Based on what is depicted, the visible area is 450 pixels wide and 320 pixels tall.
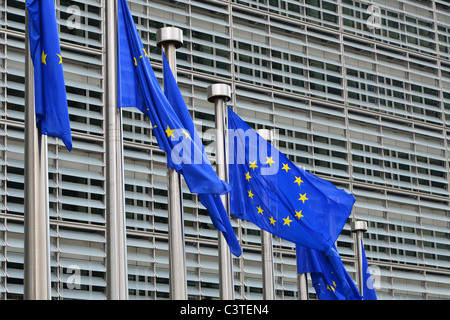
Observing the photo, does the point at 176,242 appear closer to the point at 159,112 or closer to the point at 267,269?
the point at 159,112

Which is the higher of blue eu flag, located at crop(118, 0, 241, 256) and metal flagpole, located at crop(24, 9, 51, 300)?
blue eu flag, located at crop(118, 0, 241, 256)

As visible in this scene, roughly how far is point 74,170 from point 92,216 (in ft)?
5.40

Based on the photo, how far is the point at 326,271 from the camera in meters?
25.6

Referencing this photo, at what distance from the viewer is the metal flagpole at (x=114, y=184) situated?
53.6ft

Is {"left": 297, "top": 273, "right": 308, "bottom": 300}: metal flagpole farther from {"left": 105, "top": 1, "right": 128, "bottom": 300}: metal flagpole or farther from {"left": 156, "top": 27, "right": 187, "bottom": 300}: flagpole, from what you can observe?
{"left": 105, "top": 1, "right": 128, "bottom": 300}: metal flagpole

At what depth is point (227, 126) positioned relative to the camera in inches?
904

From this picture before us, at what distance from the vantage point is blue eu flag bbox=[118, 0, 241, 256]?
697 inches

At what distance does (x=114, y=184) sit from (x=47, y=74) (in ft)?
6.79

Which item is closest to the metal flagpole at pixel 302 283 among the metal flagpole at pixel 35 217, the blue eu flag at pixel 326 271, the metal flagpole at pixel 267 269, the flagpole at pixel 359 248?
the blue eu flag at pixel 326 271

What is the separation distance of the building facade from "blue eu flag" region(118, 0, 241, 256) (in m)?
15.3

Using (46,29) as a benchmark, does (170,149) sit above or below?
below

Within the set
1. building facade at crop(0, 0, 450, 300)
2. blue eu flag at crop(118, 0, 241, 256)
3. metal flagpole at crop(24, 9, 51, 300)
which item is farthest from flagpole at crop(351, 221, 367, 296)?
metal flagpole at crop(24, 9, 51, 300)

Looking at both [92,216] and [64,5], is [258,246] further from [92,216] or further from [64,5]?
[64,5]
